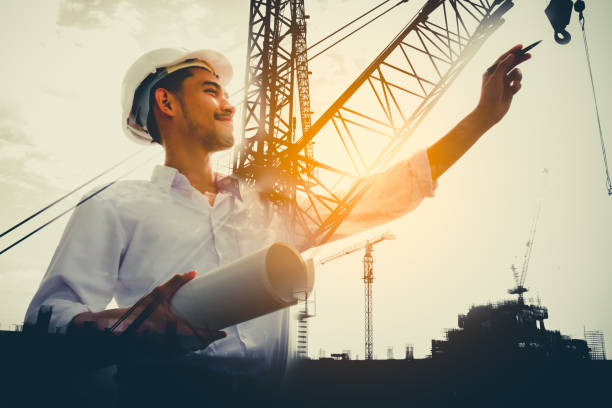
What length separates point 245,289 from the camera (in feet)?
3.09

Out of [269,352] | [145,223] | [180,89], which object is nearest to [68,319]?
[145,223]

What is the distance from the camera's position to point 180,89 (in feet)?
5.32

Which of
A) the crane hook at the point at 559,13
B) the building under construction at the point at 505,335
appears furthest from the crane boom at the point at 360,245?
the crane hook at the point at 559,13

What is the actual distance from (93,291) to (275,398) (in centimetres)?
72

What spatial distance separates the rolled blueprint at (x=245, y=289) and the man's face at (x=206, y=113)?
77cm

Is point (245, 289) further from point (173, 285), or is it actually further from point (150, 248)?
point (150, 248)

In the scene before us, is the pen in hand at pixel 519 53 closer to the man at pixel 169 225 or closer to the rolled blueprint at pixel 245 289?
the man at pixel 169 225

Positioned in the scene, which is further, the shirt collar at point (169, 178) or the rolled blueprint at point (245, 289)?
the shirt collar at point (169, 178)

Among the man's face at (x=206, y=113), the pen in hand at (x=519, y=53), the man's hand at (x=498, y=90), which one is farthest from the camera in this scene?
the pen in hand at (x=519, y=53)

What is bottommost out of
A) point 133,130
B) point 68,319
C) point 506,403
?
point 506,403

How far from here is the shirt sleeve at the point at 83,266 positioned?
1076mm

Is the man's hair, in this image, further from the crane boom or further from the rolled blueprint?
the crane boom

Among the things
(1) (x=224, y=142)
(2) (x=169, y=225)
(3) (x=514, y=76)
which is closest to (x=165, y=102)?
(1) (x=224, y=142)

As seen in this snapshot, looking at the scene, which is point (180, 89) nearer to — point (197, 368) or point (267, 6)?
point (197, 368)
